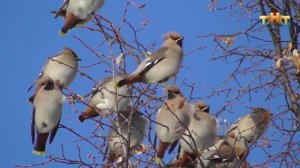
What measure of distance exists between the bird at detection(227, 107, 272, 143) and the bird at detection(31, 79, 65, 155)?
1.21 metres

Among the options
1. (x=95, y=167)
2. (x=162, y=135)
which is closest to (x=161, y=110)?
(x=162, y=135)

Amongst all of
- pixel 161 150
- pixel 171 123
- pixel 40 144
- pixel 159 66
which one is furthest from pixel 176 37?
pixel 40 144

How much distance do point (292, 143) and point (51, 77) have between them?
1588 millimetres

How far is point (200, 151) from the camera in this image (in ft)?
13.3

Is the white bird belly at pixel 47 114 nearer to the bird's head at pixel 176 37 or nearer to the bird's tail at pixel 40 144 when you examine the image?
the bird's tail at pixel 40 144

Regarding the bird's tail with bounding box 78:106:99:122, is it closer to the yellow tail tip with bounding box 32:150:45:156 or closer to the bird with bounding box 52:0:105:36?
the yellow tail tip with bounding box 32:150:45:156

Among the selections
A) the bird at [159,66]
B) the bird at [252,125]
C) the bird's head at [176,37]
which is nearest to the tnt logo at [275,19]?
the bird at [252,125]

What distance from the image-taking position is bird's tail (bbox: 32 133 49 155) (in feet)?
13.2

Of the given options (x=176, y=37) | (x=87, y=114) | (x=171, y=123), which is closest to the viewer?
(x=171, y=123)

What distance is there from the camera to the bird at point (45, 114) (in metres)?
3.99

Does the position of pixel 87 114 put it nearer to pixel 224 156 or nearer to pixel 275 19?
pixel 224 156

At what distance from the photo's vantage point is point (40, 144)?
405 cm

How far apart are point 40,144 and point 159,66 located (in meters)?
0.82

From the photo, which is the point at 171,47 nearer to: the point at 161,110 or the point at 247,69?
the point at 161,110
